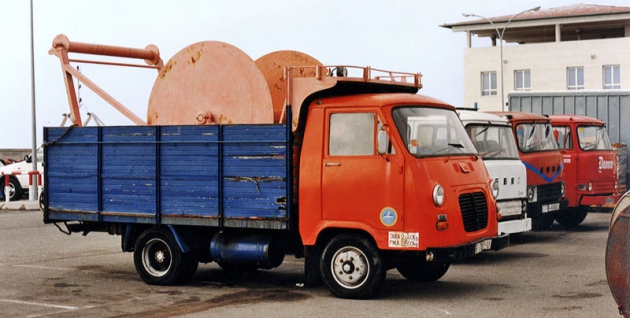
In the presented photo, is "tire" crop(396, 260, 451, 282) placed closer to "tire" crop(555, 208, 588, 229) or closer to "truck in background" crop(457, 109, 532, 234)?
Answer: "truck in background" crop(457, 109, 532, 234)

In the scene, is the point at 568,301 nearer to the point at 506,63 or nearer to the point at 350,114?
the point at 350,114

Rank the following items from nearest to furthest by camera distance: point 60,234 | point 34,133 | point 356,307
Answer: point 356,307 → point 60,234 → point 34,133

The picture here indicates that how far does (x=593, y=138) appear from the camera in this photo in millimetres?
20656

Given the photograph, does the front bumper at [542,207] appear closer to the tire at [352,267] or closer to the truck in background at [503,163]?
the truck in background at [503,163]

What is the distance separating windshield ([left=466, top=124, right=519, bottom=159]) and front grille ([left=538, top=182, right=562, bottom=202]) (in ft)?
6.57

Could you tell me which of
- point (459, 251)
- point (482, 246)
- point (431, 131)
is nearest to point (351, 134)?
point (431, 131)

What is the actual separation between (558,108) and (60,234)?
12785 mm

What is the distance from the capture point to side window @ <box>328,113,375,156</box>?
36.2 feet

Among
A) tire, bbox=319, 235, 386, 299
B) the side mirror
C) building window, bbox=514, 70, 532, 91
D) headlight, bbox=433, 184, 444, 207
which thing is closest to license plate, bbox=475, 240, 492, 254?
headlight, bbox=433, 184, 444, 207

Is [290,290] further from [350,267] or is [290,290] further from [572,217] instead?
[572,217]

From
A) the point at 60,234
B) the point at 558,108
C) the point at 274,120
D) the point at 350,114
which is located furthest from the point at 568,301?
the point at 558,108

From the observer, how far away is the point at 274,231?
11812mm

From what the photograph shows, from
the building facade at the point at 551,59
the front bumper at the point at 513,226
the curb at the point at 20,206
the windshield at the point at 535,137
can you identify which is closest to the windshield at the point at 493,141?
the front bumper at the point at 513,226

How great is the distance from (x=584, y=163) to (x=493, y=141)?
5.39 meters
